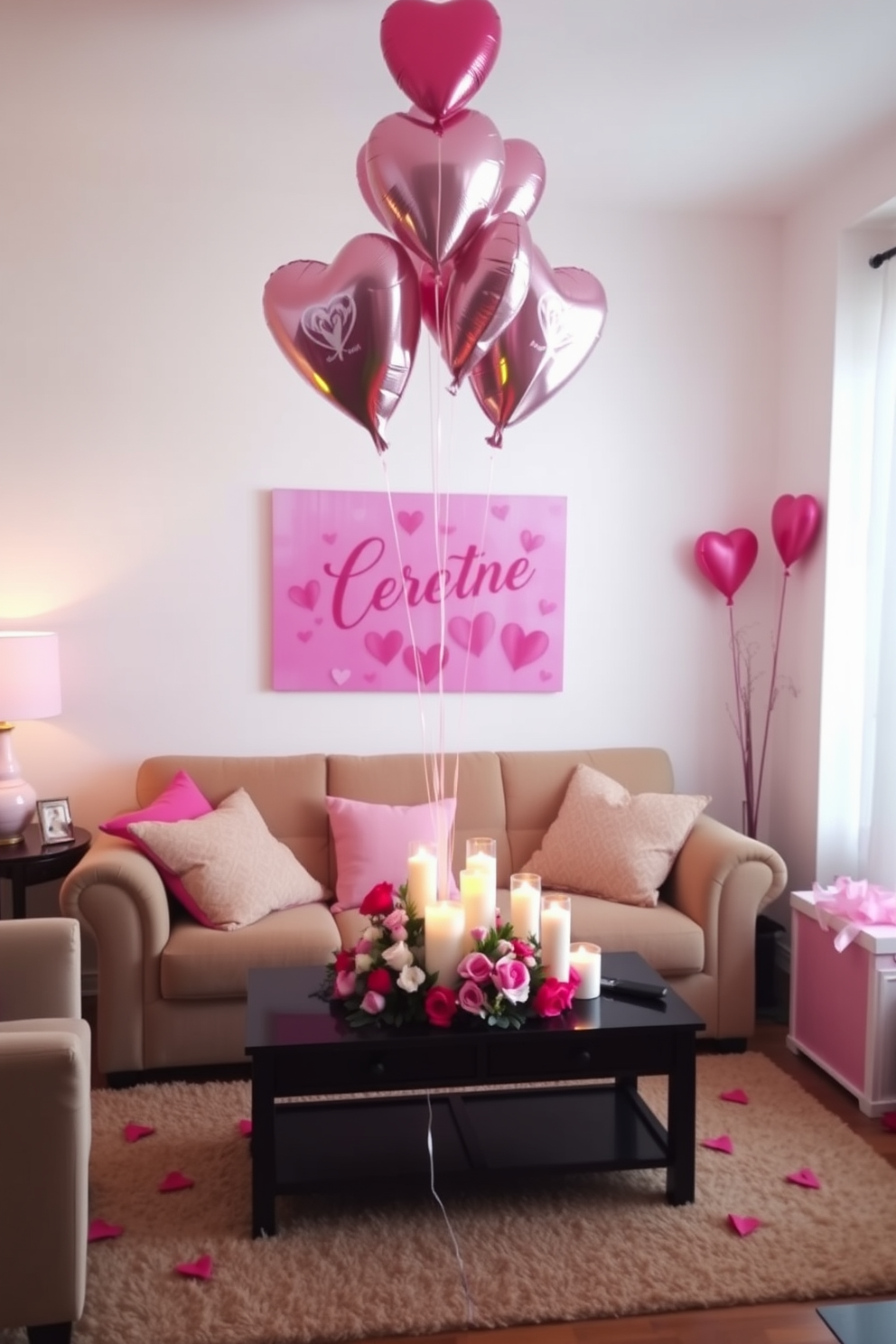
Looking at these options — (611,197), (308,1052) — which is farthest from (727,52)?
(308,1052)

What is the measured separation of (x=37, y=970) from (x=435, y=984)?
90 centimetres

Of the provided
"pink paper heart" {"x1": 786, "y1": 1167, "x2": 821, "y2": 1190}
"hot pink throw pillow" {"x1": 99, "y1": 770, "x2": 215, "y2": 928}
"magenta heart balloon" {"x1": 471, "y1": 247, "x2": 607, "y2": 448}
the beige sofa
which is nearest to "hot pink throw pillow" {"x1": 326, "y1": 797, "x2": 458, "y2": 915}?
the beige sofa

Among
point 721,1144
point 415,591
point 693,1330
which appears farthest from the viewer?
point 415,591

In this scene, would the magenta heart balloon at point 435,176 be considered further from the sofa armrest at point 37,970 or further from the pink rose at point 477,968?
the sofa armrest at point 37,970

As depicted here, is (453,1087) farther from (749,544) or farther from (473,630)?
(749,544)

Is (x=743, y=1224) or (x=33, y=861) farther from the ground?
(x=33, y=861)

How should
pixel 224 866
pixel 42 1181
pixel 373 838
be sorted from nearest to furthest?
pixel 42 1181 → pixel 224 866 → pixel 373 838

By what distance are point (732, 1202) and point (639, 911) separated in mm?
1033

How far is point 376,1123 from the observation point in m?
2.70

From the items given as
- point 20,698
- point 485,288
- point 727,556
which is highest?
point 485,288

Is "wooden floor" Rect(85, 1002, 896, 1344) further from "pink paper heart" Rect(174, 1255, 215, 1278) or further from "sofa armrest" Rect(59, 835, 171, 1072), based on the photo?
"sofa armrest" Rect(59, 835, 171, 1072)

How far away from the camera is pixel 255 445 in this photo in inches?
155

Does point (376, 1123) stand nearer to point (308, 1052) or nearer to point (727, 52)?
point (308, 1052)

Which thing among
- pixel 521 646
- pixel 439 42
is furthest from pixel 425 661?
pixel 439 42
